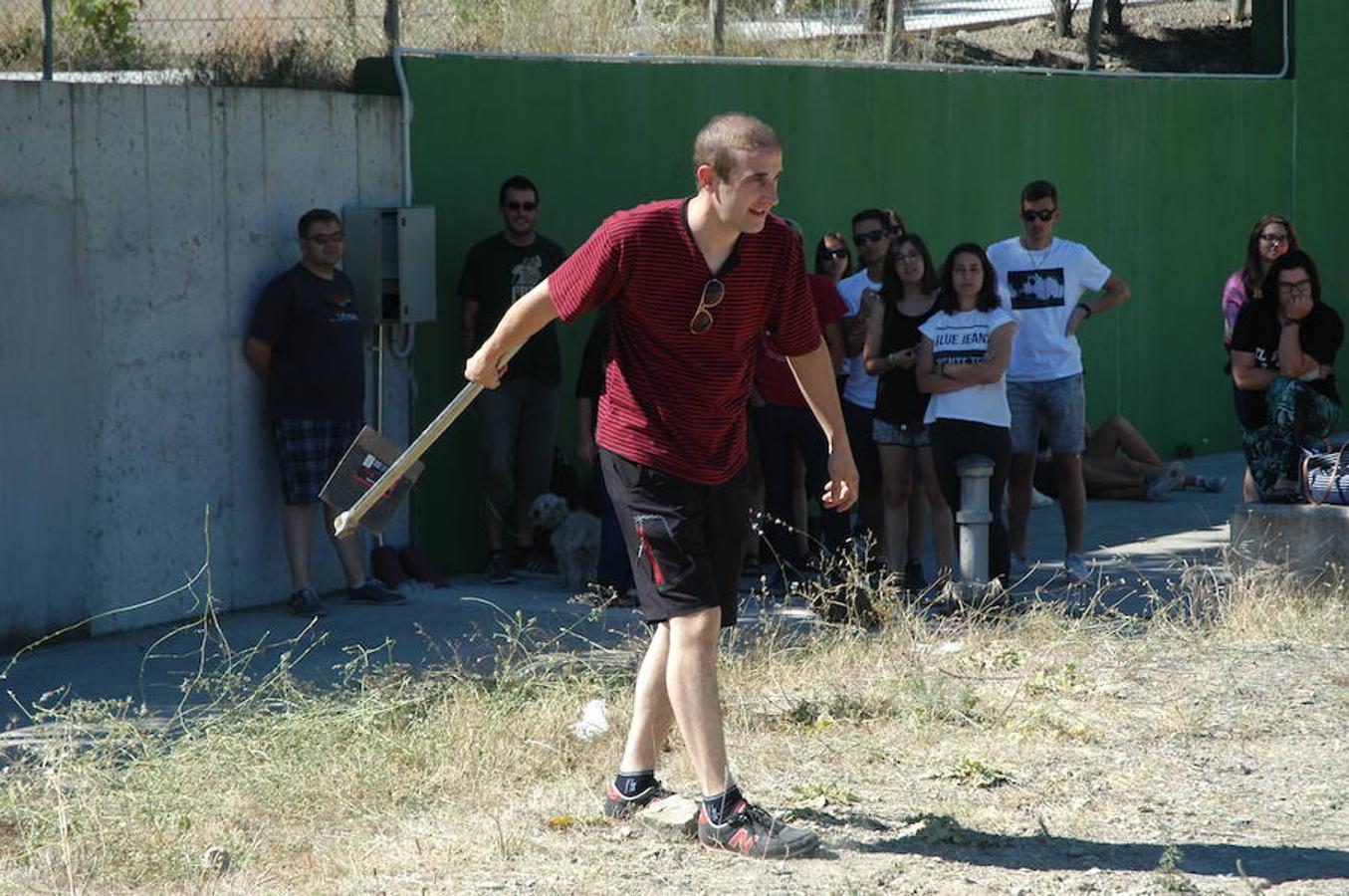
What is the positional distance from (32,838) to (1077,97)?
10.8 metres

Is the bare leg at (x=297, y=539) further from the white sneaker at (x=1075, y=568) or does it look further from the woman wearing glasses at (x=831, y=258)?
the white sneaker at (x=1075, y=568)

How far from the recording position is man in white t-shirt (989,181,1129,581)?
1026 cm

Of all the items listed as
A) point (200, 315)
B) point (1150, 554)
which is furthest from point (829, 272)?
point (200, 315)

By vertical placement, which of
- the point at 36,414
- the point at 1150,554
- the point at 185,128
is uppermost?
the point at 185,128

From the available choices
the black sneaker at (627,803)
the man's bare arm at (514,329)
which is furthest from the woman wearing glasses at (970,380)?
the man's bare arm at (514,329)

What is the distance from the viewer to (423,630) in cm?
877

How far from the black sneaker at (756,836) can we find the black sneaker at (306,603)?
185 inches

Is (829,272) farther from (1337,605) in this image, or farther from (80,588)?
(80,588)

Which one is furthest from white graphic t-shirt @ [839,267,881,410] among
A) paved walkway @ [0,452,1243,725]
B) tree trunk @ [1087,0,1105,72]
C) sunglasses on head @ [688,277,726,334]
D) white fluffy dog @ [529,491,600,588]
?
tree trunk @ [1087,0,1105,72]

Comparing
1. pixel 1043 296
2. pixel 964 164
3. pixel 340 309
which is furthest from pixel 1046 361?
pixel 964 164

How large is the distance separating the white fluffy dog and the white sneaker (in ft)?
7.75

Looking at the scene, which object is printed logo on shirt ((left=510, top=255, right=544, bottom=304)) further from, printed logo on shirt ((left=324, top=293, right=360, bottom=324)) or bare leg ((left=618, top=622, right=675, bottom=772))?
bare leg ((left=618, top=622, right=675, bottom=772))

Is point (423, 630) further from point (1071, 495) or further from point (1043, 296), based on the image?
point (1043, 296)

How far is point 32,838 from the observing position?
5.49 meters
